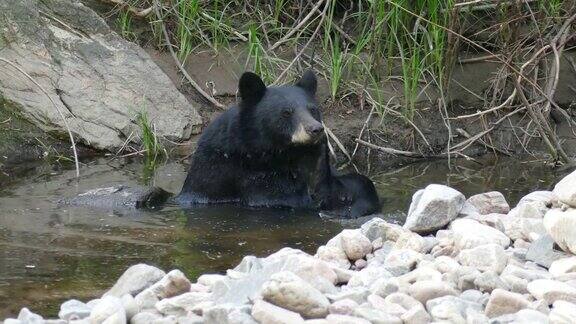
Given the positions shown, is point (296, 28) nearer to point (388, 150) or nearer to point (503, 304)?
point (388, 150)

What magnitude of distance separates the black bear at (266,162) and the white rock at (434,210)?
68.9 inches

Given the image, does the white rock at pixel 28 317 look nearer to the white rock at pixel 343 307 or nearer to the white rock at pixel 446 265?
the white rock at pixel 343 307

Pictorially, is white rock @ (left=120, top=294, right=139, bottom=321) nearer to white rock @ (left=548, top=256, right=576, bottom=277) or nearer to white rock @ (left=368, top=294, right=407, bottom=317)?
white rock @ (left=368, top=294, right=407, bottom=317)

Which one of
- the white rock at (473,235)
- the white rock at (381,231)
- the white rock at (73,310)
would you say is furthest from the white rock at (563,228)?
the white rock at (73,310)

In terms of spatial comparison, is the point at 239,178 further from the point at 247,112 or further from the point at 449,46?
the point at 449,46

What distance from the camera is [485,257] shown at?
5.29 meters

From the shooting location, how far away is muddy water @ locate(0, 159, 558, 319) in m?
5.71

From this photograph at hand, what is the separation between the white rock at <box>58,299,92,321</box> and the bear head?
10.9 feet

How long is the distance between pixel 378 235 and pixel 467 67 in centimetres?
527

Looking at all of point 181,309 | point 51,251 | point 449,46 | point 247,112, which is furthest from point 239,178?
point 181,309

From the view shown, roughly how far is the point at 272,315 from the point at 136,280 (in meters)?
1.05

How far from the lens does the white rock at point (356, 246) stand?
233 inches

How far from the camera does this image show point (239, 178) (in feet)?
27.4

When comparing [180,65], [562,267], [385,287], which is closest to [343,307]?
[385,287]
